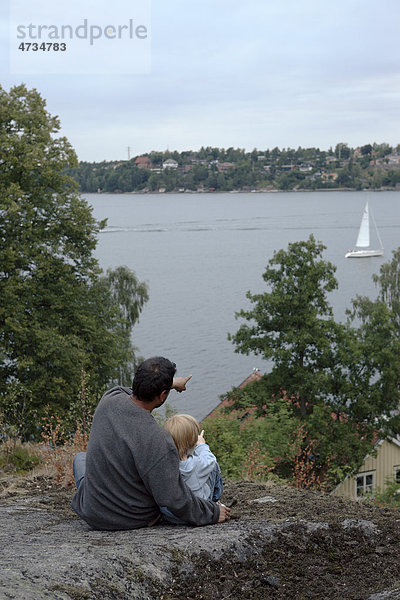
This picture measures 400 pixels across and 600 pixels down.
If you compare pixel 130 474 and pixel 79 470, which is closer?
pixel 130 474

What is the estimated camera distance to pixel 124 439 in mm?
3693

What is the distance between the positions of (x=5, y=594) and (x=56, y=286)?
1453 cm

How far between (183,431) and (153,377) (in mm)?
442

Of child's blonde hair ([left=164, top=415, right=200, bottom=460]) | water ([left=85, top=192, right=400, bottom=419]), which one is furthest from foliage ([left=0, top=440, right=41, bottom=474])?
water ([left=85, top=192, right=400, bottom=419])

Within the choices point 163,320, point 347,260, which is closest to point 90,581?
point 163,320

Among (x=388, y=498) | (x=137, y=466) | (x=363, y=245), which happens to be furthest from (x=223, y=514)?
(x=363, y=245)

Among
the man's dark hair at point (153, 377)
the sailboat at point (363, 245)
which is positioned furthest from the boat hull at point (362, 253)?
the man's dark hair at point (153, 377)

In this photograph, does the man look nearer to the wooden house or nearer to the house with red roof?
the wooden house

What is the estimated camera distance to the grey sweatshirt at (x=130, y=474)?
12.0 ft

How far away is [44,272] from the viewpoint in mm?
16375

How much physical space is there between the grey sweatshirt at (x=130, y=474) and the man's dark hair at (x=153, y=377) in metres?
0.12

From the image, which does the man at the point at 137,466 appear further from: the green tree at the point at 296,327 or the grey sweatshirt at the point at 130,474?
the green tree at the point at 296,327

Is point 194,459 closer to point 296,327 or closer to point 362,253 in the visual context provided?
point 296,327

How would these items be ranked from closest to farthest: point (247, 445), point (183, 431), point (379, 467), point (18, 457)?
1. point (183, 431)
2. point (18, 457)
3. point (247, 445)
4. point (379, 467)
